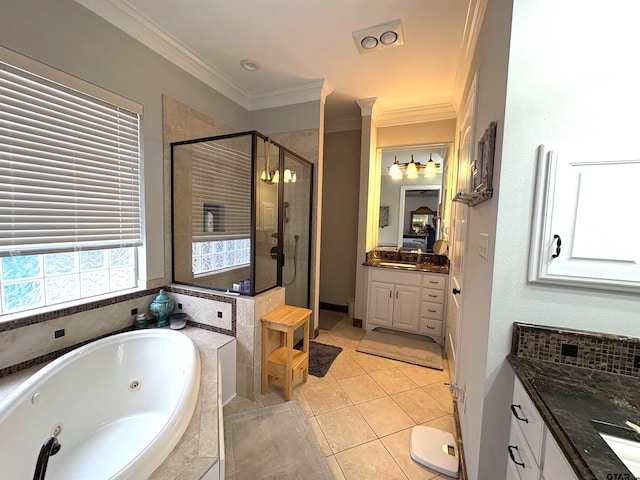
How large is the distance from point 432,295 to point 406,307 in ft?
1.09

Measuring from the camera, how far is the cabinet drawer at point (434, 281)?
2887 millimetres

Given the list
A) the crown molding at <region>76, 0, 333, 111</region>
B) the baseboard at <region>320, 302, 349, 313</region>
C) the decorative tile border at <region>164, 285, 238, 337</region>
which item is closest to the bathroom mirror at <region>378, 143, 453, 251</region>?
the baseboard at <region>320, 302, 349, 313</region>

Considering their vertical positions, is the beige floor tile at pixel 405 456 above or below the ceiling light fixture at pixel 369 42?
below

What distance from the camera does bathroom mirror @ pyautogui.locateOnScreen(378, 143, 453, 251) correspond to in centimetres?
338

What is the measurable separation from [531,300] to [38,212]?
2618mm

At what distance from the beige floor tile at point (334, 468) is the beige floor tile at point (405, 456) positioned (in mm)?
352

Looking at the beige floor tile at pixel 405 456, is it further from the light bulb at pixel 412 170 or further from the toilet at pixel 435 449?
the light bulb at pixel 412 170

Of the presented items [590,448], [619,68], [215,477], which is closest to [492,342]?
[590,448]

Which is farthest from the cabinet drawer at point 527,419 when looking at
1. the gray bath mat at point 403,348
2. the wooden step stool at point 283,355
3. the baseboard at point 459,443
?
the gray bath mat at point 403,348

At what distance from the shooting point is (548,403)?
0.78 m

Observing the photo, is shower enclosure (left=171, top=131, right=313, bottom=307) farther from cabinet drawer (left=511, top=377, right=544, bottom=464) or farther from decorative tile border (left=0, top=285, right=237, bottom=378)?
cabinet drawer (left=511, top=377, right=544, bottom=464)

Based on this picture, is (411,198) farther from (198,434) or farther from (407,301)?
(198,434)

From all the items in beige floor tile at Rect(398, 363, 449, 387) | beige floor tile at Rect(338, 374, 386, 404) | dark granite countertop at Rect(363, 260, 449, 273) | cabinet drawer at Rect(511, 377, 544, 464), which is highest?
dark granite countertop at Rect(363, 260, 449, 273)

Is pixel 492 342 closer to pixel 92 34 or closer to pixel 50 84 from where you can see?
pixel 50 84
